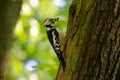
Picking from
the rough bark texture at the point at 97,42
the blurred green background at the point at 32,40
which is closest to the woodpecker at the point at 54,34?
the rough bark texture at the point at 97,42

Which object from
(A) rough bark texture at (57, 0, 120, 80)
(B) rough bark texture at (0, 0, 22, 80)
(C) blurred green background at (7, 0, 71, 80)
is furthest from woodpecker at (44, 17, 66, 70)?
(C) blurred green background at (7, 0, 71, 80)

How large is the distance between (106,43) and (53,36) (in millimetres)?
801

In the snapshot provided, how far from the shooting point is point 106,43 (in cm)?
239

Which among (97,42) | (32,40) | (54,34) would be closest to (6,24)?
(54,34)

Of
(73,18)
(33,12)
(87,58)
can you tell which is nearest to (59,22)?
(73,18)

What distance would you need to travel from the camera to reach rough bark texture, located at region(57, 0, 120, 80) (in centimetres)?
238

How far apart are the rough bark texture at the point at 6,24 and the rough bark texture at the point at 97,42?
1462 mm

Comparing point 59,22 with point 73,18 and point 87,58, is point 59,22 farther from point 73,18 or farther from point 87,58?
point 87,58

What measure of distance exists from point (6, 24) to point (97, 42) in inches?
65.2

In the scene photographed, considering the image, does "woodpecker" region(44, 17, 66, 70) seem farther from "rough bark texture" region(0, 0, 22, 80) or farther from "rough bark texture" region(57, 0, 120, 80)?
"rough bark texture" region(0, 0, 22, 80)

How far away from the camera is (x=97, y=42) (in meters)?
2.41

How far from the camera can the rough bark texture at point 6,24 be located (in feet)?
12.7

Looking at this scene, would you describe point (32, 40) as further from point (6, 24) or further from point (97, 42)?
point (97, 42)

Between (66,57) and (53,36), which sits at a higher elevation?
(53,36)
